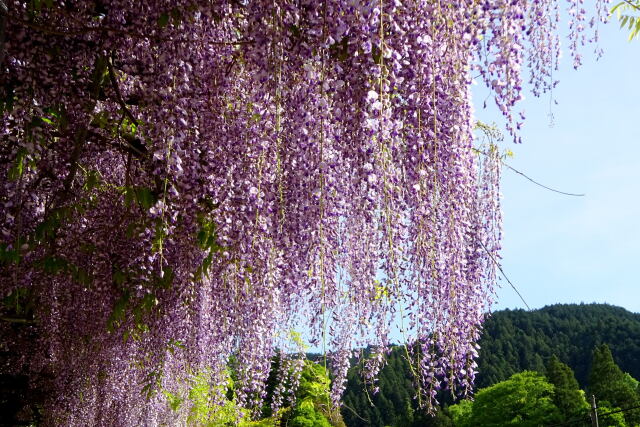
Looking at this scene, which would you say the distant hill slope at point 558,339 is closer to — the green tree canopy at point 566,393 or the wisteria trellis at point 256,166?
the green tree canopy at point 566,393

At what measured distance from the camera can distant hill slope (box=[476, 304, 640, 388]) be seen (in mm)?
65312

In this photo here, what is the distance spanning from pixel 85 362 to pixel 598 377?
123ft

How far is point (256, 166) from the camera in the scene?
3854mm

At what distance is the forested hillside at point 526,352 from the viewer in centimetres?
6400

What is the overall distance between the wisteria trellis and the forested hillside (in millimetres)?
54274

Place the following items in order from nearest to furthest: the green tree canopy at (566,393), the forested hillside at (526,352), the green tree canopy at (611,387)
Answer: the green tree canopy at (611,387) < the green tree canopy at (566,393) < the forested hillside at (526,352)

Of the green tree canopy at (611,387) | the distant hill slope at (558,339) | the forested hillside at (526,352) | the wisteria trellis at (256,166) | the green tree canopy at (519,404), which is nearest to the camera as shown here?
the wisteria trellis at (256,166)

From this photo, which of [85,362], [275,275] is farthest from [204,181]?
[85,362]

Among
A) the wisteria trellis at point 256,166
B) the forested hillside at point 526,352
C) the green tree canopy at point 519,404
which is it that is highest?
the forested hillside at point 526,352

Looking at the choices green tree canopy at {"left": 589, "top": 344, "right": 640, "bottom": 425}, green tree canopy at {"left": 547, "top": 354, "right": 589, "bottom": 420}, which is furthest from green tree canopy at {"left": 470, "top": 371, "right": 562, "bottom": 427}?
green tree canopy at {"left": 589, "top": 344, "right": 640, "bottom": 425}

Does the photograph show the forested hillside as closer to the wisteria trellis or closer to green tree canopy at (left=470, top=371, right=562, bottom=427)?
green tree canopy at (left=470, top=371, right=562, bottom=427)

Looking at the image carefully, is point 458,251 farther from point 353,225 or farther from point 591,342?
point 591,342

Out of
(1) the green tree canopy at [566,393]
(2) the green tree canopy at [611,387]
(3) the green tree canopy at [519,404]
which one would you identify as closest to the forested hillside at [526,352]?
(3) the green tree canopy at [519,404]

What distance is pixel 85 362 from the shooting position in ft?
22.3
